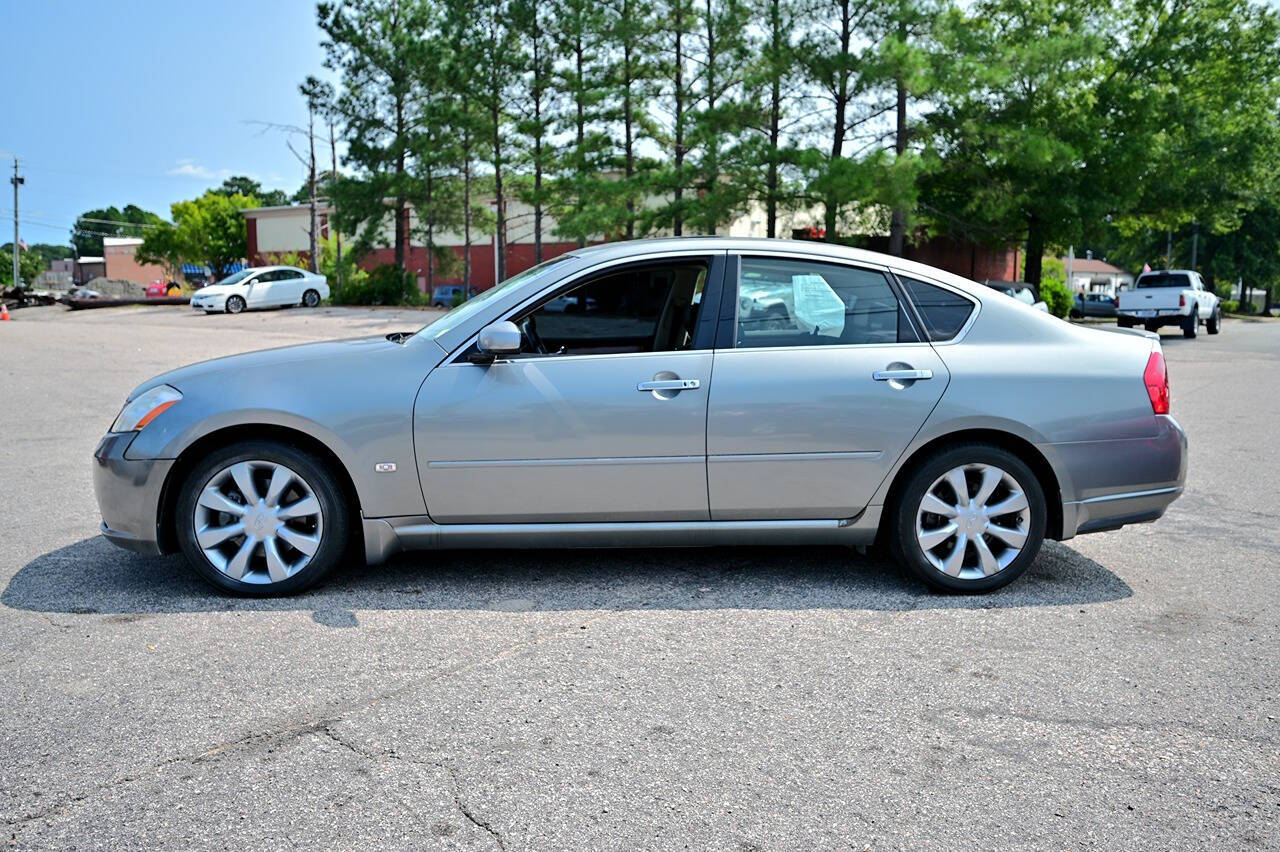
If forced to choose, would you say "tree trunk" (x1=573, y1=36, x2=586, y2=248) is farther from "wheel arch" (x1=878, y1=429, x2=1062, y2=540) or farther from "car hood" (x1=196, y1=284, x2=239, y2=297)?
"wheel arch" (x1=878, y1=429, x2=1062, y2=540)

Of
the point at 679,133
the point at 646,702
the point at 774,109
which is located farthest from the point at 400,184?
the point at 646,702

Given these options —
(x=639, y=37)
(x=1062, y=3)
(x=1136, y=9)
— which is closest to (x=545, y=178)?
(x=639, y=37)

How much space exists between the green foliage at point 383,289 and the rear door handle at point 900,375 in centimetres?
3881

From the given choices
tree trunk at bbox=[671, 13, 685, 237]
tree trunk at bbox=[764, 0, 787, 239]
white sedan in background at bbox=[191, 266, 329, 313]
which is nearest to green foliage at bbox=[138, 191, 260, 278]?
white sedan in background at bbox=[191, 266, 329, 313]

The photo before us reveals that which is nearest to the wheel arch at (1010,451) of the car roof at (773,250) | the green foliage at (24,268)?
the car roof at (773,250)

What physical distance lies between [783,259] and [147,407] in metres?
2.97

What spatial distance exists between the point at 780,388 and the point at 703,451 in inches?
17.5

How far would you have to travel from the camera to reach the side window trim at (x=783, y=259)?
4926 millimetres

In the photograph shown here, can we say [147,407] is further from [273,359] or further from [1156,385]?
[1156,385]

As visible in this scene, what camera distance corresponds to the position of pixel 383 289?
137 feet

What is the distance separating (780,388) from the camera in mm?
4789

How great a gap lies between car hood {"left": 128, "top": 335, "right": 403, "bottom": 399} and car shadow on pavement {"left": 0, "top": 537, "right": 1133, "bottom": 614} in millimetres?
943

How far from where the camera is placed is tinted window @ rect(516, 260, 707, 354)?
5.04 m

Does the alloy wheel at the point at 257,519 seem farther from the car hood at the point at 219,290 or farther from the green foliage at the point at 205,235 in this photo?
the green foliage at the point at 205,235
